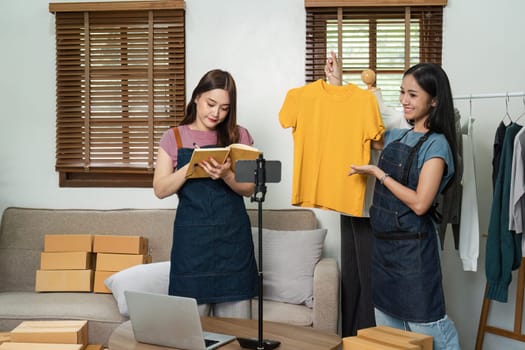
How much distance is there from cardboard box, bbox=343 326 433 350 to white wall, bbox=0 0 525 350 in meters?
1.73

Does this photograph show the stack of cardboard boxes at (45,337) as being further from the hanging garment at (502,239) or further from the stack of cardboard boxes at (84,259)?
the hanging garment at (502,239)

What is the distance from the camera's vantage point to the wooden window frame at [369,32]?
3.74m

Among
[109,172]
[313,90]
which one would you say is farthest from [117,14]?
[313,90]

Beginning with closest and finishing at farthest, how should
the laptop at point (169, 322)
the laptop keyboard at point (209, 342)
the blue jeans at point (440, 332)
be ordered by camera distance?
1. the laptop at point (169, 322)
2. the laptop keyboard at point (209, 342)
3. the blue jeans at point (440, 332)

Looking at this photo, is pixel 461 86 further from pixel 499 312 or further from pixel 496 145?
pixel 499 312

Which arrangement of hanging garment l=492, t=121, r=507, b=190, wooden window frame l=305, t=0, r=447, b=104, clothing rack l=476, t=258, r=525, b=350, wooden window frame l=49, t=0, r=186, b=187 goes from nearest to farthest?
hanging garment l=492, t=121, r=507, b=190
clothing rack l=476, t=258, r=525, b=350
wooden window frame l=305, t=0, r=447, b=104
wooden window frame l=49, t=0, r=186, b=187

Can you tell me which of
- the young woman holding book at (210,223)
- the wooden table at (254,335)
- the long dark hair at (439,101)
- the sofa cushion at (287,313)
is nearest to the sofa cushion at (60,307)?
the sofa cushion at (287,313)

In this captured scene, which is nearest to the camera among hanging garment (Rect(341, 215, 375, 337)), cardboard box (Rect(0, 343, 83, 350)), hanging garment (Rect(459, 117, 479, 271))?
cardboard box (Rect(0, 343, 83, 350))

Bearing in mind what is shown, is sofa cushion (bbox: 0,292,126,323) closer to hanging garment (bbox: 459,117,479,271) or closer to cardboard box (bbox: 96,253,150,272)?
cardboard box (bbox: 96,253,150,272)

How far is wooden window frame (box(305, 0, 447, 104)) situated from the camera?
12.3ft

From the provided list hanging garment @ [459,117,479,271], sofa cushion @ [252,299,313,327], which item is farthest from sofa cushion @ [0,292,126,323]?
hanging garment @ [459,117,479,271]

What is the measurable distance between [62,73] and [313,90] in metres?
1.73

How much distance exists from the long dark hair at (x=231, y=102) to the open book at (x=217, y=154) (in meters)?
0.16

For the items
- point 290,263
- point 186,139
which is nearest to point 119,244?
point 290,263
